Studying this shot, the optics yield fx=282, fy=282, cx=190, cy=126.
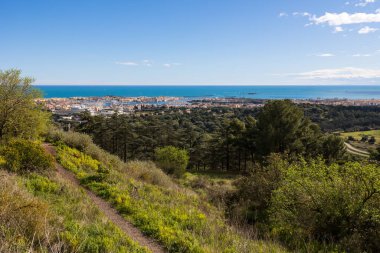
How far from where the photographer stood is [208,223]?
8.49m

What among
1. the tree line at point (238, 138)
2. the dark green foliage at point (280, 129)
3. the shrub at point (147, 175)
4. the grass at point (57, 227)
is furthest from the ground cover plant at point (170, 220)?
the dark green foliage at point (280, 129)

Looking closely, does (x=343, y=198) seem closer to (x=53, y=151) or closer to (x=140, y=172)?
(x=140, y=172)

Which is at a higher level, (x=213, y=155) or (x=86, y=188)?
(x=86, y=188)

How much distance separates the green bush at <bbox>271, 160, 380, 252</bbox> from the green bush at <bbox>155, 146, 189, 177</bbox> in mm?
15874

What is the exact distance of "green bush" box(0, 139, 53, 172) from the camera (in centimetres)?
1123

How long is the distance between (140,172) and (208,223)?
9649mm

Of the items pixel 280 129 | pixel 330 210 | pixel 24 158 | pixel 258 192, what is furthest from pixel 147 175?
pixel 280 129

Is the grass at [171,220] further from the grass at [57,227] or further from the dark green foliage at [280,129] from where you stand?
the dark green foliage at [280,129]

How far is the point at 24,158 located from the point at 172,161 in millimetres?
15012

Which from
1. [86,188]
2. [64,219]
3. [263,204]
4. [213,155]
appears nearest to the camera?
[64,219]

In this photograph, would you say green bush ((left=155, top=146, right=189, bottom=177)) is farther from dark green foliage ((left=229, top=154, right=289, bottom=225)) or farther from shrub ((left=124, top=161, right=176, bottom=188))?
dark green foliage ((left=229, top=154, right=289, bottom=225))

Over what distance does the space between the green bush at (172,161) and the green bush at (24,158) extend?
14.1 meters

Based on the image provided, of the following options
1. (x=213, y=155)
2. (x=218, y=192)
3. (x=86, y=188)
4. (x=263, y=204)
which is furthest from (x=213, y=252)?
(x=213, y=155)

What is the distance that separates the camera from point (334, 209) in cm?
865
